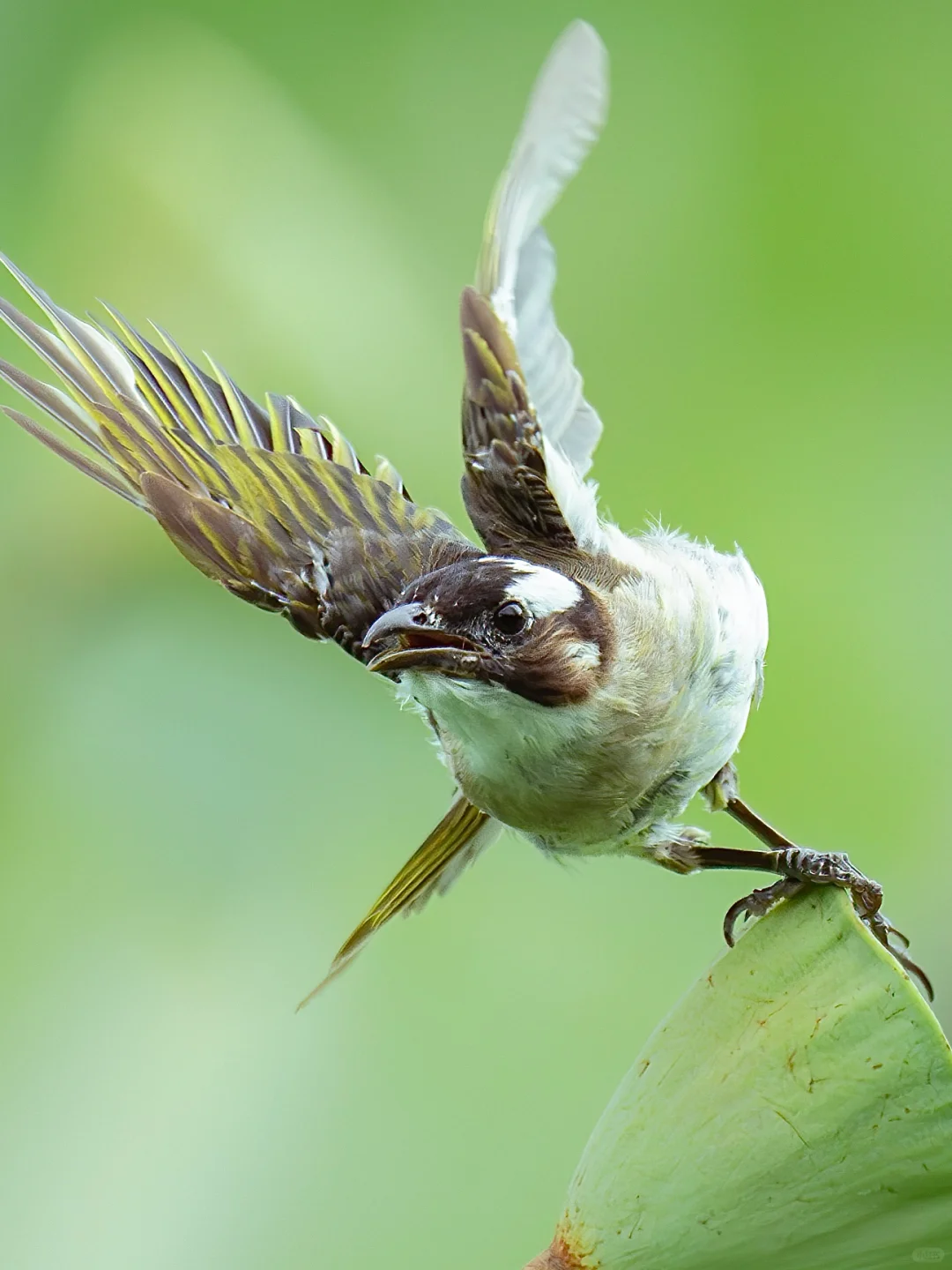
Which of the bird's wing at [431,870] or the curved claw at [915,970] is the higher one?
the curved claw at [915,970]

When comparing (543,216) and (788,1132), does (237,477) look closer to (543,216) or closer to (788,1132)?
(543,216)

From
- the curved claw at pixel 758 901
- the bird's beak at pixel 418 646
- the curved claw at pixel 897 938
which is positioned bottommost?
the bird's beak at pixel 418 646

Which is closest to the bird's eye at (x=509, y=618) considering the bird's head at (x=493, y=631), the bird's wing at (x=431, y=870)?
the bird's head at (x=493, y=631)

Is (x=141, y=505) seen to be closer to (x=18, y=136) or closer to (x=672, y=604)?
(x=672, y=604)

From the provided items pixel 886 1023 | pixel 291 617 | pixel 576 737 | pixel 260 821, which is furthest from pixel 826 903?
pixel 260 821

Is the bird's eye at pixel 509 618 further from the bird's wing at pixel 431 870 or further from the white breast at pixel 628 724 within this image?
the bird's wing at pixel 431 870

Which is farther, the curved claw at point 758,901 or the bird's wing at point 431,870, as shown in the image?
the bird's wing at point 431,870

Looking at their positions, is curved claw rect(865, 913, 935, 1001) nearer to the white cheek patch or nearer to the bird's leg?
the bird's leg

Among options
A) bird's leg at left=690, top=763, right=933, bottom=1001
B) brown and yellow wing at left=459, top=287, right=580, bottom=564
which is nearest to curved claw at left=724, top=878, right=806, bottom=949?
bird's leg at left=690, top=763, right=933, bottom=1001
